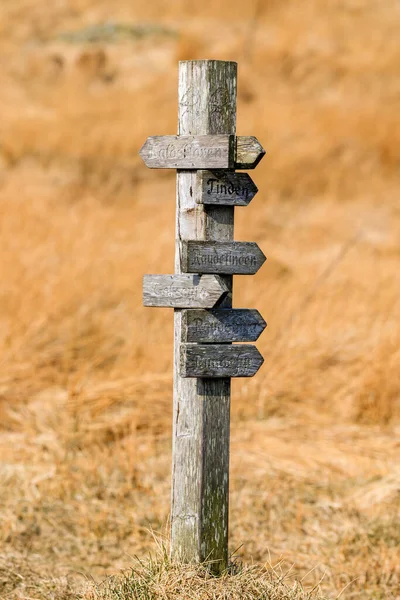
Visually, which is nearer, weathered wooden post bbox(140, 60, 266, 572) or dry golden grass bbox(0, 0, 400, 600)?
weathered wooden post bbox(140, 60, 266, 572)

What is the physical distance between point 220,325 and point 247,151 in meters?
0.49

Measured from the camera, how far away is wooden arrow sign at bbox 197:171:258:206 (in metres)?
2.87

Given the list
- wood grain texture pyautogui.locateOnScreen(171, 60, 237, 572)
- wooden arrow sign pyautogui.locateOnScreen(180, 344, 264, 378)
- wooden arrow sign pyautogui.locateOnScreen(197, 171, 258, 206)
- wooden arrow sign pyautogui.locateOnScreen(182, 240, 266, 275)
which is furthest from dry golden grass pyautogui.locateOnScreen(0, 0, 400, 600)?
wooden arrow sign pyautogui.locateOnScreen(197, 171, 258, 206)

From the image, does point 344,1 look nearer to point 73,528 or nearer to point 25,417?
point 25,417

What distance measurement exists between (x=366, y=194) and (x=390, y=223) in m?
0.77

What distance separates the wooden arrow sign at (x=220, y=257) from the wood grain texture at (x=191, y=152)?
22 cm

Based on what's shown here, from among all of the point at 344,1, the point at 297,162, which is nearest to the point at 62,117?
the point at 297,162

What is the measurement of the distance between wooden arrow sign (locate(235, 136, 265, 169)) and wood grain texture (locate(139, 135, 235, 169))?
0.02 m

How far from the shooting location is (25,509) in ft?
14.1

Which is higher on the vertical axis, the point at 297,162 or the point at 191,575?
the point at 297,162

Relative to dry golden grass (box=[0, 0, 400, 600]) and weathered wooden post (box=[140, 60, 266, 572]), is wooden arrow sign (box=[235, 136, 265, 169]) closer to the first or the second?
weathered wooden post (box=[140, 60, 266, 572])

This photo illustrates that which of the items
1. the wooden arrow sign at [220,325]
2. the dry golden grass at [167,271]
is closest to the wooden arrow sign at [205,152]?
the wooden arrow sign at [220,325]

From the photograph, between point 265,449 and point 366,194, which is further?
point 366,194

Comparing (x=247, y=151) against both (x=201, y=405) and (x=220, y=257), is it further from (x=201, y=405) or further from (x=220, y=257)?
(x=201, y=405)
